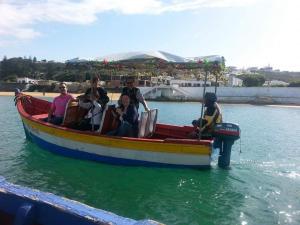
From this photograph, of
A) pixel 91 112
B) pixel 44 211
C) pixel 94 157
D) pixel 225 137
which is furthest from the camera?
pixel 91 112

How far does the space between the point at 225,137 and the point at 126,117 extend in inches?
110

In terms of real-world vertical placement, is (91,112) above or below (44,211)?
below

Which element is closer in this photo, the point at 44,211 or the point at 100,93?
the point at 44,211

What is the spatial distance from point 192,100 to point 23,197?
88258 mm

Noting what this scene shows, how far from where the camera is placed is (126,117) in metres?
11.3

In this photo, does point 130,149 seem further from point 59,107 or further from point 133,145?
point 59,107

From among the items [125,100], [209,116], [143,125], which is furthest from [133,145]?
[209,116]

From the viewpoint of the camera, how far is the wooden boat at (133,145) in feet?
34.1

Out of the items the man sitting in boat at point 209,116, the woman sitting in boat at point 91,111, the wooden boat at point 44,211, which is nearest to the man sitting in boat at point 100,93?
the woman sitting in boat at point 91,111

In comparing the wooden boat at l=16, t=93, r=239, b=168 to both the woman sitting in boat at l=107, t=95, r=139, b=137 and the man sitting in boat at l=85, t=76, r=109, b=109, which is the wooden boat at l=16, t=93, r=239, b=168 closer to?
the woman sitting in boat at l=107, t=95, r=139, b=137

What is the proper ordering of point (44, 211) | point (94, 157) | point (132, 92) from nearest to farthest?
point (44, 211)
point (94, 157)
point (132, 92)

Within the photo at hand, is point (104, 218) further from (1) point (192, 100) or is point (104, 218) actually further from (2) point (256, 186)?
(1) point (192, 100)

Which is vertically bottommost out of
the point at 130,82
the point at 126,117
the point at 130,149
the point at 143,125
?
the point at 130,149

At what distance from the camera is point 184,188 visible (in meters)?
9.43
